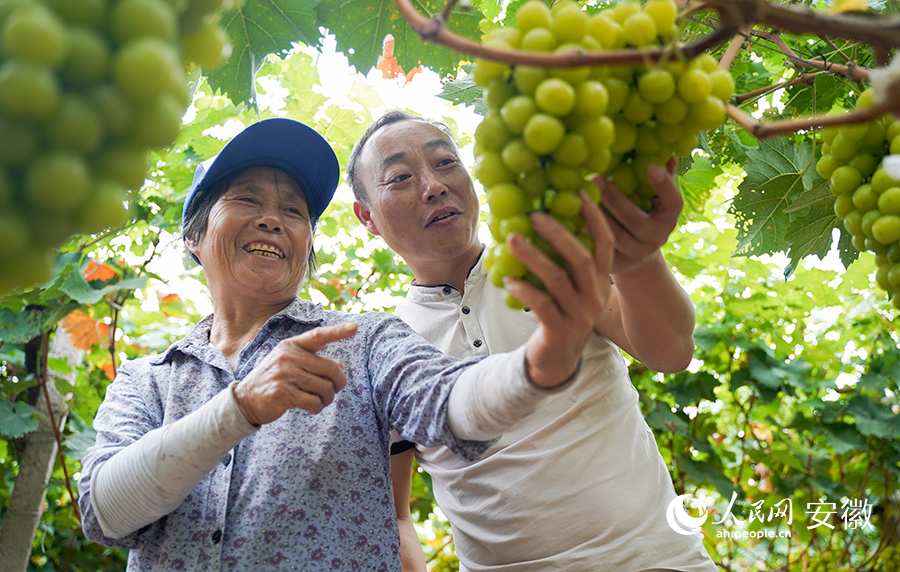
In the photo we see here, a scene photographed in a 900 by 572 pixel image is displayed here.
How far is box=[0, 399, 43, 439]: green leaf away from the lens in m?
1.97

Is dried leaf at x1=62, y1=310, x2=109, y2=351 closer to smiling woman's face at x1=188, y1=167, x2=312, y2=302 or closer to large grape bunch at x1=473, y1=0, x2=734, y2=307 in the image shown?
smiling woman's face at x1=188, y1=167, x2=312, y2=302

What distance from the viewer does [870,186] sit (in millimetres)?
828

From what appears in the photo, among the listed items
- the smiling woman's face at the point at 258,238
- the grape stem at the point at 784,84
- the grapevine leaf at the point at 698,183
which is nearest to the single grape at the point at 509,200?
the grape stem at the point at 784,84

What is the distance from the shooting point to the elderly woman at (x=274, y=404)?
3.20 feet

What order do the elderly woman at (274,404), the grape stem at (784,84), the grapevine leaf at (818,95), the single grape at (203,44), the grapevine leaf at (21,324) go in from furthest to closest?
the grapevine leaf at (21,324) → the grapevine leaf at (818,95) → the grape stem at (784,84) → the elderly woman at (274,404) → the single grape at (203,44)

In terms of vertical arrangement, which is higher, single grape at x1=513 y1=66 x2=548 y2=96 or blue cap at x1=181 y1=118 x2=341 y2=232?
blue cap at x1=181 y1=118 x2=341 y2=232

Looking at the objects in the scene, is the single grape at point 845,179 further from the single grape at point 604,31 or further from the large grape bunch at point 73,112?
the large grape bunch at point 73,112

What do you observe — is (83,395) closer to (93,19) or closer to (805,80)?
(93,19)

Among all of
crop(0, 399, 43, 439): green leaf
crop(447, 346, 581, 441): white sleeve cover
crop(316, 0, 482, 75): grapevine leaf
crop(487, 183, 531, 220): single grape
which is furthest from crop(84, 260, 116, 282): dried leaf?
crop(487, 183, 531, 220): single grape

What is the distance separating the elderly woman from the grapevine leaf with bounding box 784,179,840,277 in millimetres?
726

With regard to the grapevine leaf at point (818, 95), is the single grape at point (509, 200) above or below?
below

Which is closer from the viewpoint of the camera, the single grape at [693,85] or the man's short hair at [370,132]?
the single grape at [693,85]

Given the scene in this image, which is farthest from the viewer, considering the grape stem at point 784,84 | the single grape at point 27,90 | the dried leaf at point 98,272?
the dried leaf at point 98,272

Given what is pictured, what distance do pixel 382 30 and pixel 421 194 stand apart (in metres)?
0.55
